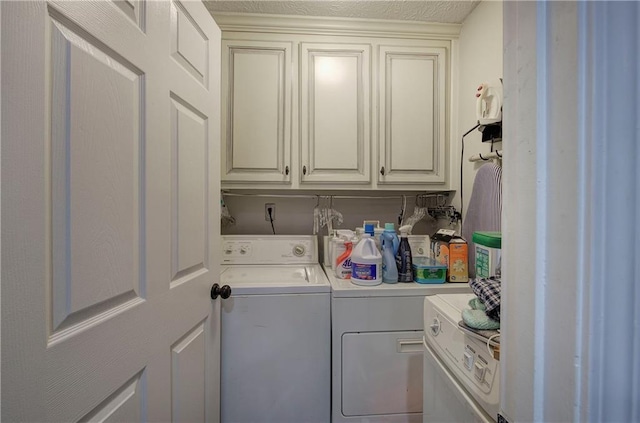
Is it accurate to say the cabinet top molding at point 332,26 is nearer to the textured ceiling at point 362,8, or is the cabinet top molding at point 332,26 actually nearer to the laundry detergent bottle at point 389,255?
the textured ceiling at point 362,8

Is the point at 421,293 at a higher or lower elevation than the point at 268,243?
lower

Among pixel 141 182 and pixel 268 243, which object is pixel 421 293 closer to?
pixel 268 243

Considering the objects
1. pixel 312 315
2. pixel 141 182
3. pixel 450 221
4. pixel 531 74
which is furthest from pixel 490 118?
pixel 141 182

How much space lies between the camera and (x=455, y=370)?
716 mm

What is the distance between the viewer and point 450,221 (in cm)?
181

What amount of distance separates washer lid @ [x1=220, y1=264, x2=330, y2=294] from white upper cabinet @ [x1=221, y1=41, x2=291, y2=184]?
21.6 inches

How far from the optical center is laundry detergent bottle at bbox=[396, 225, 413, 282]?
1.41 m

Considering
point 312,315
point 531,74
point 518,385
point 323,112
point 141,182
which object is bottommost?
point 312,315

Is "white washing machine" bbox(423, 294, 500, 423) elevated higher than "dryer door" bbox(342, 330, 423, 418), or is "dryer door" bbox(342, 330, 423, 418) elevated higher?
"white washing machine" bbox(423, 294, 500, 423)

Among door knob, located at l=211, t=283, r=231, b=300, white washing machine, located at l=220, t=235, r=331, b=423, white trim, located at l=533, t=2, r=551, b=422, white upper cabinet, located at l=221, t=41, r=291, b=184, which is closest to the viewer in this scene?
white trim, located at l=533, t=2, r=551, b=422

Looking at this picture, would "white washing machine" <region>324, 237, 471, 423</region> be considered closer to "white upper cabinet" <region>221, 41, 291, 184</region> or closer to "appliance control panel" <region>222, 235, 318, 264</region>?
"appliance control panel" <region>222, 235, 318, 264</region>

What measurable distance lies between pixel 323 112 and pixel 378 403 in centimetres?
162

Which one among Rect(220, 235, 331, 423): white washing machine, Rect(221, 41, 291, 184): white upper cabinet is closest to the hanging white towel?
Rect(220, 235, 331, 423): white washing machine

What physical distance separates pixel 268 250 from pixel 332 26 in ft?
4.74
